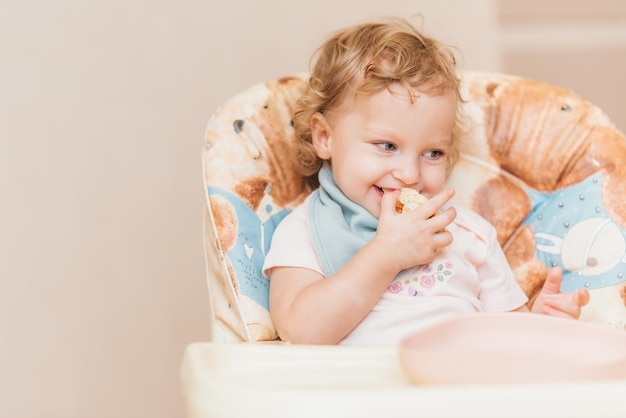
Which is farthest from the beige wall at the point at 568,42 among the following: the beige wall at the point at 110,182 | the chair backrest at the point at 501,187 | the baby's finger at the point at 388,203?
the baby's finger at the point at 388,203

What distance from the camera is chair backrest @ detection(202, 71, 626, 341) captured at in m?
1.08

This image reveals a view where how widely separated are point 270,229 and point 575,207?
453mm

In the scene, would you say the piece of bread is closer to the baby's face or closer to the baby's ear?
the baby's face

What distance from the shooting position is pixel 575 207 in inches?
46.4

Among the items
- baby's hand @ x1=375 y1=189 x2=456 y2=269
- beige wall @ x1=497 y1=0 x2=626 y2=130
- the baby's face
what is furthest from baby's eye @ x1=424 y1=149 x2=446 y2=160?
beige wall @ x1=497 y1=0 x2=626 y2=130

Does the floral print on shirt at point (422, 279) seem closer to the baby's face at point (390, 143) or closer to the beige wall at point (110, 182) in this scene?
the baby's face at point (390, 143)

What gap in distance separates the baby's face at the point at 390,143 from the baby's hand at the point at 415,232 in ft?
0.22

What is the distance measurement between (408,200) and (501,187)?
272 mm

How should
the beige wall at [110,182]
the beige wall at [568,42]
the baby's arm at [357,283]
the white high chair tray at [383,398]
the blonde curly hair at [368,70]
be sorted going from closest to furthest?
the white high chair tray at [383,398] < the baby's arm at [357,283] < the blonde curly hair at [368,70] < the beige wall at [110,182] < the beige wall at [568,42]

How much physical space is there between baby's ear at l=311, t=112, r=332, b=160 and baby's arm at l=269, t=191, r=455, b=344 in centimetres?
15

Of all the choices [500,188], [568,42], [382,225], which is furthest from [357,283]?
[568,42]

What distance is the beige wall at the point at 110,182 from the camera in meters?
1.25

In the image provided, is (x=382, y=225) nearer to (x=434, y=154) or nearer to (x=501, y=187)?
(x=434, y=154)

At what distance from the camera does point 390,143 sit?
1.07 m
